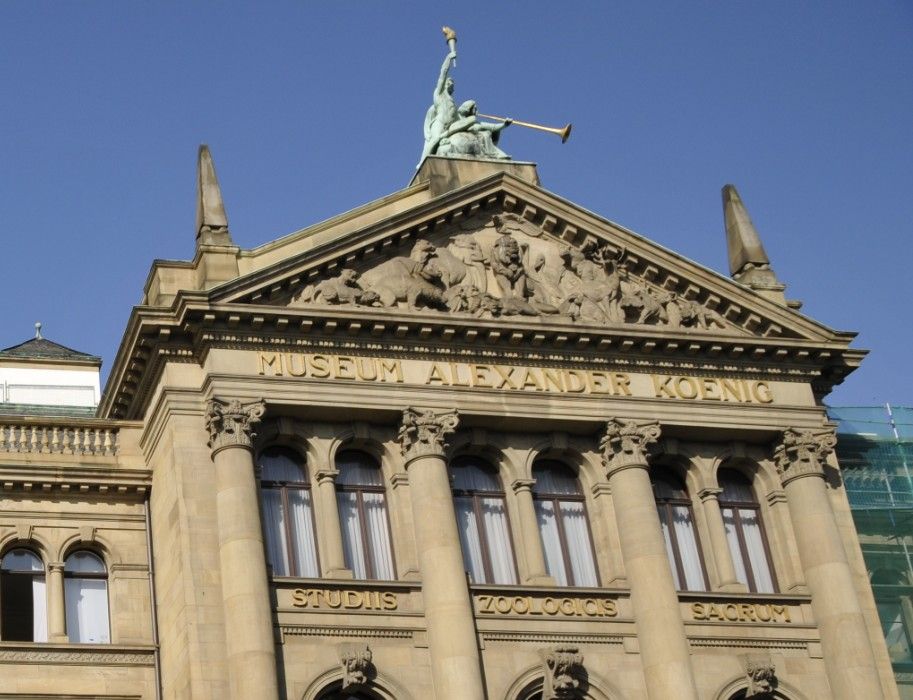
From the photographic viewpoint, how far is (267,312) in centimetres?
3972

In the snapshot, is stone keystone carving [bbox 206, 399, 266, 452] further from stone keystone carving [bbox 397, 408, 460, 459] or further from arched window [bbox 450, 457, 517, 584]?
arched window [bbox 450, 457, 517, 584]

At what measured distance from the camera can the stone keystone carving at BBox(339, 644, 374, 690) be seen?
37.2m

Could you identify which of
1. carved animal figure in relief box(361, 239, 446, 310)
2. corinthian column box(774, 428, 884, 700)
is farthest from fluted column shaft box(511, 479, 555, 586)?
corinthian column box(774, 428, 884, 700)

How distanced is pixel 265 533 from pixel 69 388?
60.8ft

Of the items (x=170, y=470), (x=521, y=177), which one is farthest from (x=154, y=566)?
(x=521, y=177)

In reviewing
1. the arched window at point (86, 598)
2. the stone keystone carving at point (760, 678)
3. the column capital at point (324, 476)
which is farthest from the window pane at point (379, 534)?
the stone keystone carving at point (760, 678)

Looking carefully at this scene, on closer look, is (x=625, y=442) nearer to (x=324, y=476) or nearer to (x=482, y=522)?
(x=482, y=522)

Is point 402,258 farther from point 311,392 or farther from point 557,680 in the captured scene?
point 557,680

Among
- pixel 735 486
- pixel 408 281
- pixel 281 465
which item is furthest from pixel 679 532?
pixel 281 465

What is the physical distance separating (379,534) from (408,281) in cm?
534

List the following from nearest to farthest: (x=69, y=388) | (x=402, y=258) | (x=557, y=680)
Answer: (x=557, y=680), (x=402, y=258), (x=69, y=388)

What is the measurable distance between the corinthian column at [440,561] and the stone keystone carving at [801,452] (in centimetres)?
759

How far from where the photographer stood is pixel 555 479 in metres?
42.2

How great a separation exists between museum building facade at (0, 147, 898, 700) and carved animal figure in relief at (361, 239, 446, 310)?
65 mm
